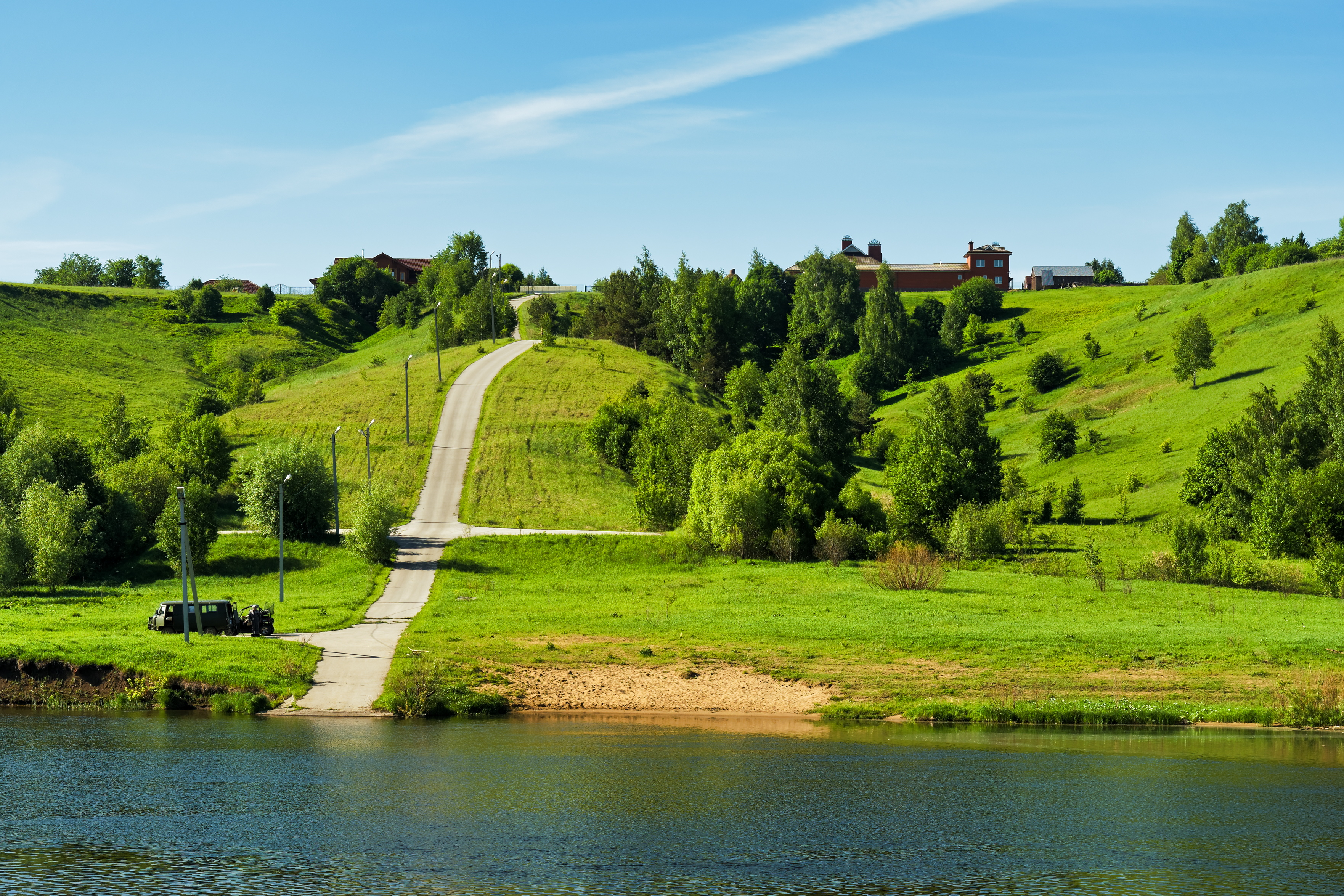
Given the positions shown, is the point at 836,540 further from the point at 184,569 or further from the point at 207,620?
the point at 184,569

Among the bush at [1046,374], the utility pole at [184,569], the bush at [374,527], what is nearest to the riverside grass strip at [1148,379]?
the bush at [1046,374]

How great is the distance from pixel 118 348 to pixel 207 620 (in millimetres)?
127273

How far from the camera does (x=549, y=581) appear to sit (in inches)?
2633

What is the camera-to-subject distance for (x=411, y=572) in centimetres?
6869

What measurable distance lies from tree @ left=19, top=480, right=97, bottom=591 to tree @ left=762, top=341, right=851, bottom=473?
205 ft

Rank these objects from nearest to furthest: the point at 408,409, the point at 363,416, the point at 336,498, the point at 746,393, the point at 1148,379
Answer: the point at 336,498 < the point at 408,409 < the point at 363,416 < the point at 1148,379 < the point at 746,393

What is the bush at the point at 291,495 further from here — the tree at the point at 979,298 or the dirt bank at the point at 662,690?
the tree at the point at 979,298

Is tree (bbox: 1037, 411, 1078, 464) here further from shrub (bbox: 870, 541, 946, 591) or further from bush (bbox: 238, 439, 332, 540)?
bush (bbox: 238, 439, 332, 540)

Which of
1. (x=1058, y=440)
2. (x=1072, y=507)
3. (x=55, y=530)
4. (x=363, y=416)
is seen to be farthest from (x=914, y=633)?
(x=363, y=416)

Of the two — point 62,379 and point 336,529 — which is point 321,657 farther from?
point 62,379

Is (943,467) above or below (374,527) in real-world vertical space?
above

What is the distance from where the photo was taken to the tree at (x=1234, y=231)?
7594 inches

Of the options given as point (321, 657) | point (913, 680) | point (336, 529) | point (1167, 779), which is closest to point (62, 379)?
point (336, 529)

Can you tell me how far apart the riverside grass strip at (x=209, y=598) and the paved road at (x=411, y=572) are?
111 centimetres
